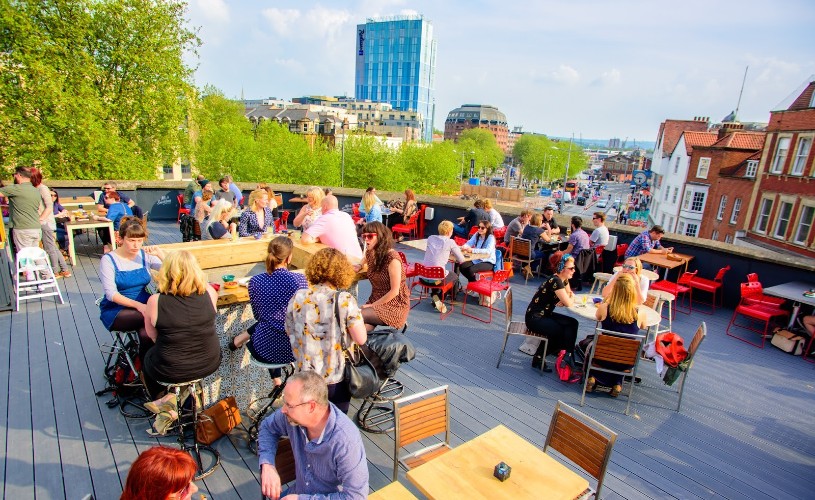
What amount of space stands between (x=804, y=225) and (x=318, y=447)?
27.8 meters

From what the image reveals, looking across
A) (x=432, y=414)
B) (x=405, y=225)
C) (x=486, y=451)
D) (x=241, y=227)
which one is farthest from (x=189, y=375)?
(x=405, y=225)

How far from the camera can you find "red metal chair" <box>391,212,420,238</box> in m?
10.9

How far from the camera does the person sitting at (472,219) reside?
945 cm

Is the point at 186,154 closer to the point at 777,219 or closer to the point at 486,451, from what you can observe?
the point at 486,451

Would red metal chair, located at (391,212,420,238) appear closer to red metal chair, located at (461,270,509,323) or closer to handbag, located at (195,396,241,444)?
red metal chair, located at (461,270,509,323)

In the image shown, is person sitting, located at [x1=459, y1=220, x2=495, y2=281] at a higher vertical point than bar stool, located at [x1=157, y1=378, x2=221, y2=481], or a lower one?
higher

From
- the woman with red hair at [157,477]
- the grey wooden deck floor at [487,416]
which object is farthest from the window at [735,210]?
the woman with red hair at [157,477]

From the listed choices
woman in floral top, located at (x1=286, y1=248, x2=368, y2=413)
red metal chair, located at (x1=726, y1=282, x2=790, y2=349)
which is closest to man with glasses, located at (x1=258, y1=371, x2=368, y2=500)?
woman in floral top, located at (x1=286, y1=248, x2=368, y2=413)

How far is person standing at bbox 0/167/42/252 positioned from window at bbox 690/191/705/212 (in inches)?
1509

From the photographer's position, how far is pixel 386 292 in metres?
4.41

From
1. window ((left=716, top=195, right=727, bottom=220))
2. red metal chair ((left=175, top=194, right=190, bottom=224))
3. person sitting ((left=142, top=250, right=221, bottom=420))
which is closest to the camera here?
person sitting ((left=142, top=250, right=221, bottom=420))

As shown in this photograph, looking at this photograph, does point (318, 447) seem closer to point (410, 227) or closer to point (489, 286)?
point (489, 286)

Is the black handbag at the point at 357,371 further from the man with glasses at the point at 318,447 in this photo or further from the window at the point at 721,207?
the window at the point at 721,207

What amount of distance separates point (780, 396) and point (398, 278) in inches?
194
